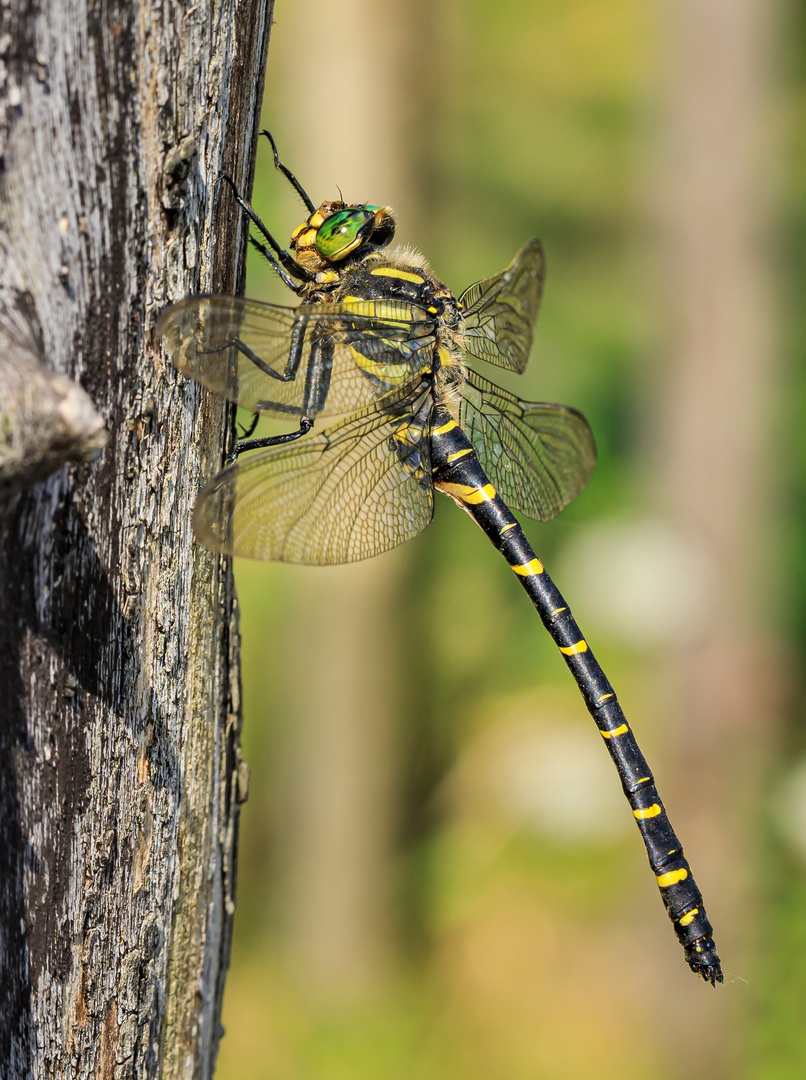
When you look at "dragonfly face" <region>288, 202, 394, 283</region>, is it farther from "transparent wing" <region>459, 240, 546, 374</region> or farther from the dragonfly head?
"transparent wing" <region>459, 240, 546, 374</region>

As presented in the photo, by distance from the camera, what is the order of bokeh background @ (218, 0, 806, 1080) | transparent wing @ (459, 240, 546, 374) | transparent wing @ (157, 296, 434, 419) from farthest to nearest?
1. bokeh background @ (218, 0, 806, 1080)
2. transparent wing @ (459, 240, 546, 374)
3. transparent wing @ (157, 296, 434, 419)

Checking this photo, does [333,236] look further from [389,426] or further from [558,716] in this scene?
[558,716]

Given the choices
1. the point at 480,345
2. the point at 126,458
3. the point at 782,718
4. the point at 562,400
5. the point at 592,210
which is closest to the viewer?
the point at 126,458

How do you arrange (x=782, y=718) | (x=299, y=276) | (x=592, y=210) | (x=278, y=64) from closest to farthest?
(x=299, y=276) < (x=782, y=718) < (x=278, y=64) < (x=592, y=210)

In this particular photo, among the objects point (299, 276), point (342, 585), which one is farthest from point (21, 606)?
point (342, 585)

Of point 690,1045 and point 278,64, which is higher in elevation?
point 278,64

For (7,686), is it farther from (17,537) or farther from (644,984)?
(644,984)

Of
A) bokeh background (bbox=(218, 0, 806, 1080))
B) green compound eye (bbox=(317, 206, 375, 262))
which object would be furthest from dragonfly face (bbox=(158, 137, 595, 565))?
bokeh background (bbox=(218, 0, 806, 1080))
